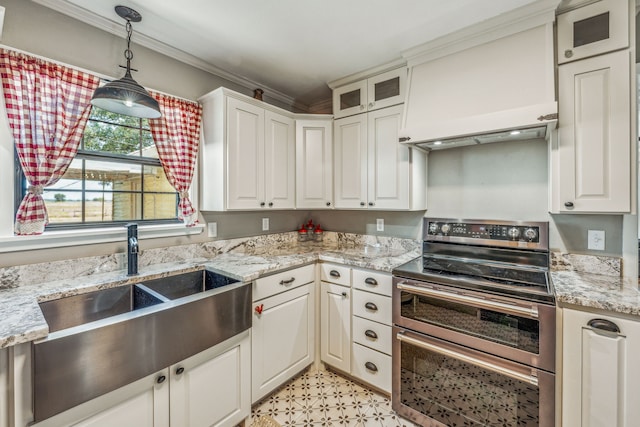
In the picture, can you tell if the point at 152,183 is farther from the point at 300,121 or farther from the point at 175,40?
the point at 300,121

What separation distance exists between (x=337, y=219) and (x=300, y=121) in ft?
3.58

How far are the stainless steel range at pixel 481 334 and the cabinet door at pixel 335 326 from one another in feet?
1.38

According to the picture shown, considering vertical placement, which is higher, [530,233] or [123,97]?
[123,97]

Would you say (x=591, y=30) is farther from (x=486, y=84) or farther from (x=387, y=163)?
(x=387, y=163)

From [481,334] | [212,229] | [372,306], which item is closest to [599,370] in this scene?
[481,334]

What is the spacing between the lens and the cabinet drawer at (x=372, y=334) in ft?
6.32

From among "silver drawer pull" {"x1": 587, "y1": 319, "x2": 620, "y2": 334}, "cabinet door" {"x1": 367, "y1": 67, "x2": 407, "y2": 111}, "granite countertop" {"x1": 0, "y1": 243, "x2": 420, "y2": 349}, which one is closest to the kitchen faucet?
"granite countertop" {"x1": 0, "y1": 243, "x2": 420, "y2": 349}

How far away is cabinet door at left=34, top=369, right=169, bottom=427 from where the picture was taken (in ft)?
3.56

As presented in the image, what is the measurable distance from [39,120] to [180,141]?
77cm

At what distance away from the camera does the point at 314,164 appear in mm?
2682

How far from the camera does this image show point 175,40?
198 cm

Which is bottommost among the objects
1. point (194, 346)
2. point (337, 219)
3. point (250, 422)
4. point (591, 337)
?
point (250, 422)

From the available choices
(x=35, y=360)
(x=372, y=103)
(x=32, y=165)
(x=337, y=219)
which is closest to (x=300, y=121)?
(x=372, y=103)

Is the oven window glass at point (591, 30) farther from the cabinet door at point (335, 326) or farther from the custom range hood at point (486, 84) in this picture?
the cabinet door at point (335, 326)
